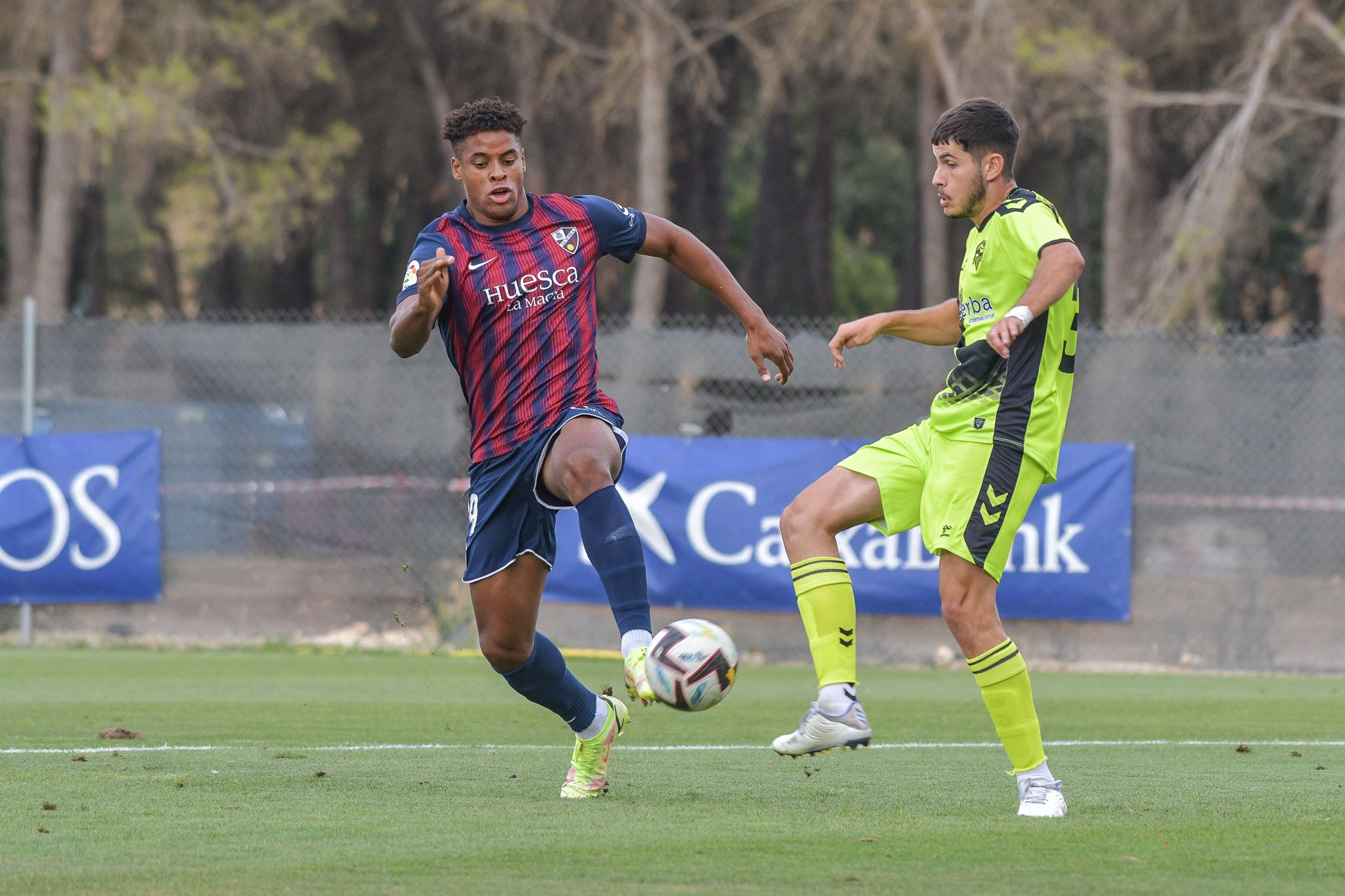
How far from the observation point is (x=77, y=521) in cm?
1240

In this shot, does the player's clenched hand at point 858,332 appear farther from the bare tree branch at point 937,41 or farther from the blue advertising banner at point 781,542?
the bare tree branch at point 937,41

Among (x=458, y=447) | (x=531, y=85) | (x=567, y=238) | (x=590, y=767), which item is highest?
(x=531, y=85)

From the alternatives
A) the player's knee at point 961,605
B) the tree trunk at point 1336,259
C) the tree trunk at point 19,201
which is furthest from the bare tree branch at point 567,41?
the player's knee at point 961,605

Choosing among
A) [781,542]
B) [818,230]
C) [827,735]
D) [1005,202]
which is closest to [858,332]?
[1005,202]

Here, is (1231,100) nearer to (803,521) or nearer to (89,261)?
(803,521)

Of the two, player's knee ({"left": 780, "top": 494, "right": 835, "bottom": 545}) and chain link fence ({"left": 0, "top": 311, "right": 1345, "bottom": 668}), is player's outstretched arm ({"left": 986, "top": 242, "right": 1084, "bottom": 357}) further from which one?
chain link fence ({"left": 0, "top": 311, "right": 1345, "bottom": 668})

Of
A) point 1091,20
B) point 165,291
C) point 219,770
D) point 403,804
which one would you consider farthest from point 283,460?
point 165,291

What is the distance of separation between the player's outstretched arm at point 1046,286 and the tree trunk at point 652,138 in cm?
1599

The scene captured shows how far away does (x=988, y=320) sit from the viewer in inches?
217

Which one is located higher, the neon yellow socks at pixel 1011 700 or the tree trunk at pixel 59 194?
the tree trunk at pixel 59 194

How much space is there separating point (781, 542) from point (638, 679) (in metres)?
6.79

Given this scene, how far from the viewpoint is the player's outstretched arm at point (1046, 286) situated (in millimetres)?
5074

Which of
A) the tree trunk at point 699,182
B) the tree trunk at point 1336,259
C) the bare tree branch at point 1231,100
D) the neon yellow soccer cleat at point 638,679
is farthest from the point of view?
the tree trunk at point 699,182

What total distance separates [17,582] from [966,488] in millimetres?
9025
